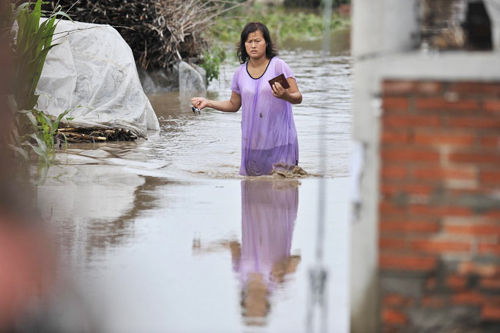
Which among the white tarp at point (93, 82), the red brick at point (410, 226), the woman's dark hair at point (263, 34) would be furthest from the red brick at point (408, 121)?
the white tarp at point (93, 82)

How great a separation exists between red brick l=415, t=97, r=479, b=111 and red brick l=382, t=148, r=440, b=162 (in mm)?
192

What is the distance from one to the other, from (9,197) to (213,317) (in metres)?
2.83

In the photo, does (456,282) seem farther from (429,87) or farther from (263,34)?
(263,34)

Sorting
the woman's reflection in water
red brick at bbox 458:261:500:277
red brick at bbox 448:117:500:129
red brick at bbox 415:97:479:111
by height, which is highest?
red brick at bbox 415:97:479:111

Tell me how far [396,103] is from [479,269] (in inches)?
31.9

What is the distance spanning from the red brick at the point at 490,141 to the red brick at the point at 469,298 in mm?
651

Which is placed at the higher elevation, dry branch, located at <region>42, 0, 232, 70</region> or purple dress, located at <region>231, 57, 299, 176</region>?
dry branch, located at <region>42, 0, 232, 70</region>

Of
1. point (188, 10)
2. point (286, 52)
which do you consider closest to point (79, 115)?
point (188, 10)

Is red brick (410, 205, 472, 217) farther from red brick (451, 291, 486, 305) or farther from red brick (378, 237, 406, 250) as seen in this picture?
red brick (451, 291, 486, 305)

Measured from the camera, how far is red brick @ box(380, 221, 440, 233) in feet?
13.8

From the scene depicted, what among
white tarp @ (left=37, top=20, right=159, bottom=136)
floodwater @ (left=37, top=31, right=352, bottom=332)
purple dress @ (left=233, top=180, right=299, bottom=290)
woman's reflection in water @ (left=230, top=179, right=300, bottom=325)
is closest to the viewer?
floodwater @ (left=37, top=31, right=352, bottom=332)

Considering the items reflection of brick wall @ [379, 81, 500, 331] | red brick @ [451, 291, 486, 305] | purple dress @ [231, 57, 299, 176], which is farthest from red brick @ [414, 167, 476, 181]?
purple dress @ [231, 57, 299, 176]

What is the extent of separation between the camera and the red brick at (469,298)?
13.9ft

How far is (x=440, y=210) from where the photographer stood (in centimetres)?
421
